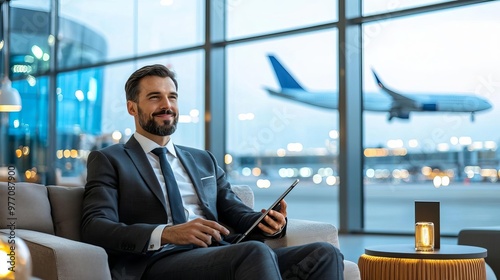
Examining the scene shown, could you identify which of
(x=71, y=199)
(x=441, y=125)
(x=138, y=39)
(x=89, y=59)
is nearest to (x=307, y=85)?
(x=441, y=125)

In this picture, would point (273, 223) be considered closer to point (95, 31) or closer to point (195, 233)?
point (195, 233)

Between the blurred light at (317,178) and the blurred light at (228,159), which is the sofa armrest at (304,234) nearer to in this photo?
the blurred light at (317,178)

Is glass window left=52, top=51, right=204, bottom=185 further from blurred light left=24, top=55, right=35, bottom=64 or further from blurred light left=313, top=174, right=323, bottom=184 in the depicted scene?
blurred light left=313, top=174, right=323, bottom=184

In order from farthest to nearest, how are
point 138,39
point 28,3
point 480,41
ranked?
point 28,3 → point 138,39 → point 480,41

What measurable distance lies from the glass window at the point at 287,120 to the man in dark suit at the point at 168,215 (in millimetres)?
3915

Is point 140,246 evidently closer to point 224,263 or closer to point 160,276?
point 160,276

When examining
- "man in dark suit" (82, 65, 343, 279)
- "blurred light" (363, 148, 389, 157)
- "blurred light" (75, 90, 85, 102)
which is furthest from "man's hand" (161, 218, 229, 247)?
"blurred light" (75, 90, 85, 102)

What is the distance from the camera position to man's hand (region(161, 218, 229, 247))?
2229 millimetres

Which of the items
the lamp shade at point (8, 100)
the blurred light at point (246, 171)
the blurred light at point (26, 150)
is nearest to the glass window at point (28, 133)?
the blurred light at point (26, 150)

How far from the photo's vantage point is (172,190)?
8.43 feet

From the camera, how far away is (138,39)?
26.5 feet

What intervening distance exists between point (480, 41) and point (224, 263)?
4269 millimetres

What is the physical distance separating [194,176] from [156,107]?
28 cm

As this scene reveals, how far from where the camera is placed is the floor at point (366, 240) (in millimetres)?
5320
